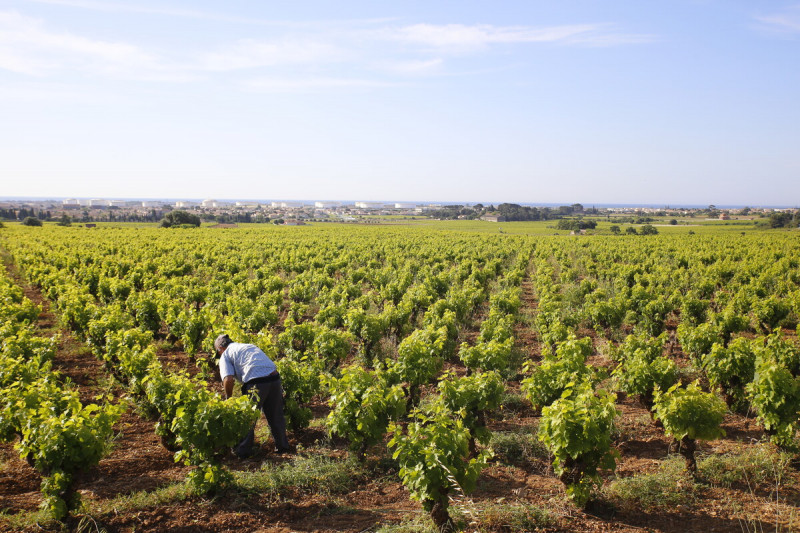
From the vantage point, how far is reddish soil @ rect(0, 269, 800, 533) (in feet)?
18.5

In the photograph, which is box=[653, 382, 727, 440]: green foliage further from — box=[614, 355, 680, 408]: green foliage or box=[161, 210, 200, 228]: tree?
box=[161, 210, 200, 228]: tree

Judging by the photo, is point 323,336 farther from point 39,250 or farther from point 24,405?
point 39,250

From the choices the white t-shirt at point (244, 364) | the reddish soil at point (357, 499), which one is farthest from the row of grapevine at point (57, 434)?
the white t-shirt at point (244, 364)

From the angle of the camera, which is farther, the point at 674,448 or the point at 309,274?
the point at 309,274

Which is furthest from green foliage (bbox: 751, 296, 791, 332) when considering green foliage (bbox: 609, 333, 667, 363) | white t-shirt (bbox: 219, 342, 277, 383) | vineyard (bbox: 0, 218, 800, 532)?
white t-shirt (bbox: 219, 342, 277, 383)

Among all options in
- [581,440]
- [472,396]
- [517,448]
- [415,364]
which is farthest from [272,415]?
[581,440]

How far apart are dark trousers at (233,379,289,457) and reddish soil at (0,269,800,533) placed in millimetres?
220

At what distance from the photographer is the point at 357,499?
6.45m

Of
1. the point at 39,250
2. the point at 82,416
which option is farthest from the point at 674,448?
the point at 39,250

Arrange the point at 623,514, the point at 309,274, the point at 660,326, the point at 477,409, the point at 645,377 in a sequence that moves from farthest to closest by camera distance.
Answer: the point at 309,274
the point at 660,326
the point at 645,377
the point at 477,409
the point at 623,514

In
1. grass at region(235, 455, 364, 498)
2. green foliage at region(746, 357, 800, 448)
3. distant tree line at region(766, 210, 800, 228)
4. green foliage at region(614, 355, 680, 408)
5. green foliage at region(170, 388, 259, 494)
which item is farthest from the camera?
distant tree line at region(766, 210, 800, 228)

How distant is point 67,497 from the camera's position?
18.0 feet

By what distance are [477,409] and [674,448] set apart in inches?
139

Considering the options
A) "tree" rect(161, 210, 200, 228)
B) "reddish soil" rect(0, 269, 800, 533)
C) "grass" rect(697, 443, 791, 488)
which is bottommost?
"reddish soil" rect(0, 269, 800, 533)
